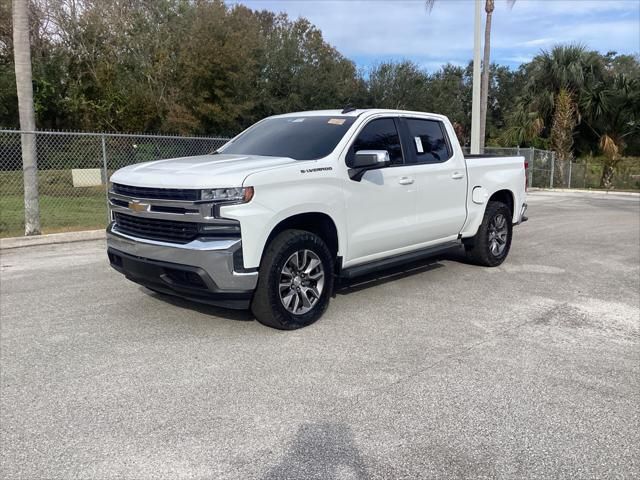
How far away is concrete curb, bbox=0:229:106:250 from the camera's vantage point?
943 centimetres

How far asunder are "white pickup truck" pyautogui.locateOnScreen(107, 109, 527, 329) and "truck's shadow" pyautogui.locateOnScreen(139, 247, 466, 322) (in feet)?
2.02

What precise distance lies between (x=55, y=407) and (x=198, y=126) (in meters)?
21.1

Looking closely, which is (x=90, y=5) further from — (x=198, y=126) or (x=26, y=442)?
(x=26, y=442)

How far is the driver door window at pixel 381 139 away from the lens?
5.73 m

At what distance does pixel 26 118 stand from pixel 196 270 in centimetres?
768

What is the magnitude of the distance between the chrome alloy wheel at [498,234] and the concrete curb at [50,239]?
6782mm

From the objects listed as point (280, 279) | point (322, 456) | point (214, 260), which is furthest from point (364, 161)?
point (322, 456)

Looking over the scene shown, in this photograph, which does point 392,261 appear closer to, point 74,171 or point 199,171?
point 199,171

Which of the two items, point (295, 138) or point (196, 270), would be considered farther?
point (295, 138)

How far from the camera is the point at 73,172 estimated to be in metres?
12.5

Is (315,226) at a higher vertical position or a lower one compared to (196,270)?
higher

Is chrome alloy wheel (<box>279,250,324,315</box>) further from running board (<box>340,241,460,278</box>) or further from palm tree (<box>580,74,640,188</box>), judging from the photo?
palm tree (<box>580,74,640,188</box>)

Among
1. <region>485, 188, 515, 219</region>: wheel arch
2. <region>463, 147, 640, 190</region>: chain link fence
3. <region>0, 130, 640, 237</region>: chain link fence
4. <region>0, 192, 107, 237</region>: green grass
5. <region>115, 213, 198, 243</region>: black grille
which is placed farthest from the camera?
<region>463, 147, 640, 190</region>: chain link fence

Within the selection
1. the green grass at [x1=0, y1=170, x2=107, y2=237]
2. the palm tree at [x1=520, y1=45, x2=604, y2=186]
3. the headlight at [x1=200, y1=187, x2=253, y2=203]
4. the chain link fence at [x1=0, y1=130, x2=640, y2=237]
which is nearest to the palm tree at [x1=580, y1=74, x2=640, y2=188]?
the palm tree at [x1=520, y1=45, x2=604, y2=186]
